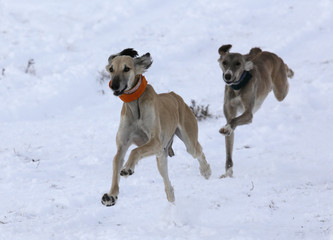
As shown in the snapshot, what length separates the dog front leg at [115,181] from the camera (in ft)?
12.8

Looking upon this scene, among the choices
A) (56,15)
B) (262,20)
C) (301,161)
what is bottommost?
(301,161)

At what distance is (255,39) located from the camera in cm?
1303

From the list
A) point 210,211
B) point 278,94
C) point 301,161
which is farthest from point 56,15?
point 210,211

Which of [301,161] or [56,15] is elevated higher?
[56,15]

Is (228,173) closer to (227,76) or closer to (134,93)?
(227,76)

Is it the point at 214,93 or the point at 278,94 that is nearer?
the point at 278,94

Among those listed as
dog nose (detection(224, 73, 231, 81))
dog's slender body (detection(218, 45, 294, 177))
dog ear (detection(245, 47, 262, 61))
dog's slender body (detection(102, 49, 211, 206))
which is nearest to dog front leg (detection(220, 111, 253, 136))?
dog's slender body (detection(218, 45, 294, 177))

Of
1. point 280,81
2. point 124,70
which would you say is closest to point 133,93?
point 124,70

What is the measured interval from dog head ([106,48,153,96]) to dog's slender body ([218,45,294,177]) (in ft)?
6.43

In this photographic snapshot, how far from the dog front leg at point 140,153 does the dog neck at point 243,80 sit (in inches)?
106

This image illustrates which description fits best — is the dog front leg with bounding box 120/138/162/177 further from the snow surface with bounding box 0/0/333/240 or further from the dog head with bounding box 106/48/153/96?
the snow surface with bounding box 0/0/333/240

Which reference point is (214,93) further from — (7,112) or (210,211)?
(210,211)

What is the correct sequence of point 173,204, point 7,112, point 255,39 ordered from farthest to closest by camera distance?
1. point 255,39
2. point 7,112
3. point 173,204

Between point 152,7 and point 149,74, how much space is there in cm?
522
